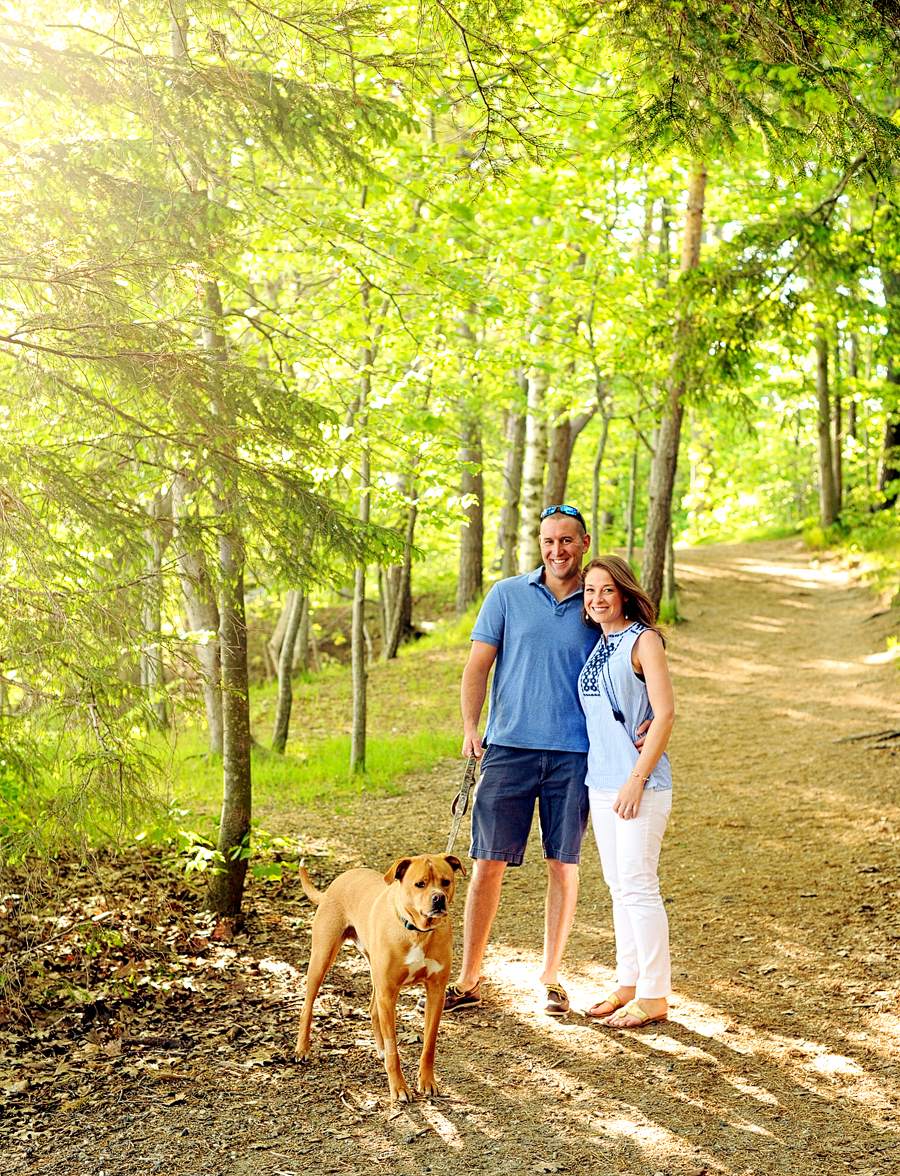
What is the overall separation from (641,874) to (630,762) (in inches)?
19.4

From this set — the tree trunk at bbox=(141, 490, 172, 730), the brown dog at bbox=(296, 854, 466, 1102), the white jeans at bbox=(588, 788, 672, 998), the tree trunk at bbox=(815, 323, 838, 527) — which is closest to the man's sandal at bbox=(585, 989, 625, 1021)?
the white jeans at bbox=(588, 788, 672, 998)

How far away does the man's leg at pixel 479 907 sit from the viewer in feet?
15.0

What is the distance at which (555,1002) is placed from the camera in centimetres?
457

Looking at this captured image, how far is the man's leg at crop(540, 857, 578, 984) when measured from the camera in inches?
180

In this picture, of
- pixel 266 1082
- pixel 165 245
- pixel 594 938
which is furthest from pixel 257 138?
pixel 594 938

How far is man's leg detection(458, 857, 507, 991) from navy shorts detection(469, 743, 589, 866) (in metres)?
0.08

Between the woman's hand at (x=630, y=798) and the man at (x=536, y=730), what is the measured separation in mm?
356

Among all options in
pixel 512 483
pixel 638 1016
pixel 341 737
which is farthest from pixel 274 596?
pixel 512 483

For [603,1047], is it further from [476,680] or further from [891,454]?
[891,454]

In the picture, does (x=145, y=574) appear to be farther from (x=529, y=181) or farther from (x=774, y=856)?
(x=529, y=181)

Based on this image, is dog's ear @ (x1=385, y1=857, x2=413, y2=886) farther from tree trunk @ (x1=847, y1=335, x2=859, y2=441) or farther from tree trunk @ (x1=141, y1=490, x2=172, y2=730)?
tree trunk @ (x1=847, y1=335, x2=859, y2=441)

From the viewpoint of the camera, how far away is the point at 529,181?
9.59m

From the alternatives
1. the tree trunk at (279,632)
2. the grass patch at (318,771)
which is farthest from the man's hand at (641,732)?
the tree trunk at (279,632)

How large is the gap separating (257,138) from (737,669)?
9.93 m
